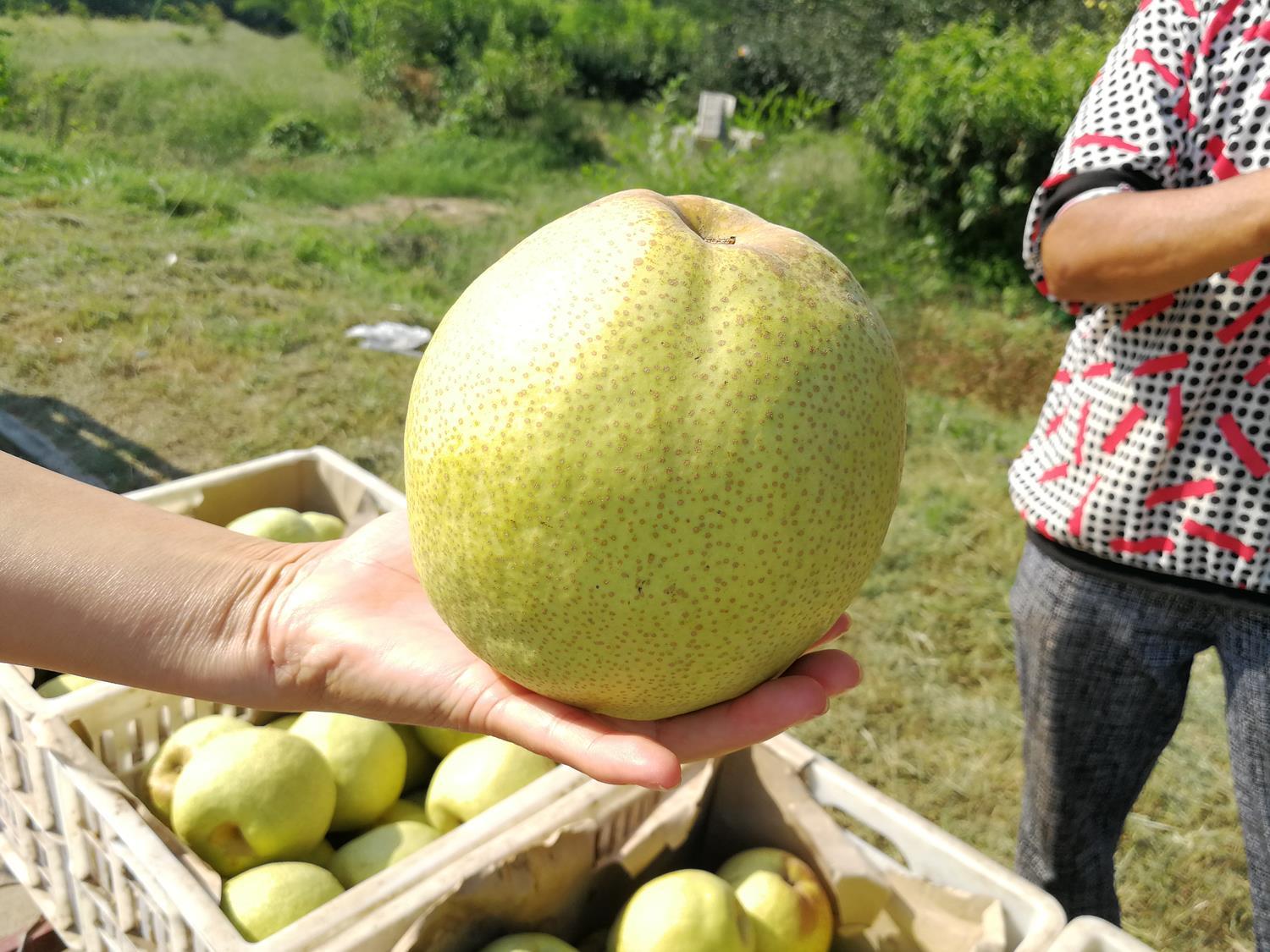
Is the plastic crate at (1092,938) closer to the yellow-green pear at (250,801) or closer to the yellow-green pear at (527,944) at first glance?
the yellow-green pear at (527,944)

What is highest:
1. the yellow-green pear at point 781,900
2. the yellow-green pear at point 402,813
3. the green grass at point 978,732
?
the yellow-green pear at point 781,900

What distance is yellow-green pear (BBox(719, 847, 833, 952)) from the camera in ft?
5.50

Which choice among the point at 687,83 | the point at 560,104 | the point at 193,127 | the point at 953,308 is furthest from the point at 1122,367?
the point at 687,83

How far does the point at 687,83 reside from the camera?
1658 cm

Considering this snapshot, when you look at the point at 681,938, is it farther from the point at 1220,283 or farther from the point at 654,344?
the point at 1220,283

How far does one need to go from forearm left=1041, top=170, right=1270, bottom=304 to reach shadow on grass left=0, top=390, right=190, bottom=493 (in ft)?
12.9

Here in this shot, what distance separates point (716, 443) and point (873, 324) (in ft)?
0.98

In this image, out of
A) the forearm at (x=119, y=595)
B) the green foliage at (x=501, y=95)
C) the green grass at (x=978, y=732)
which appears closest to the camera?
the forearm at (x=119, y=595)

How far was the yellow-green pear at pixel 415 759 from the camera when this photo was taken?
6.80 ft

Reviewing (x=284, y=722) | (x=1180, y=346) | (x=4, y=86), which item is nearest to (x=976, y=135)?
(x=1180, y=346)

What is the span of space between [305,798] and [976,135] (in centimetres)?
746

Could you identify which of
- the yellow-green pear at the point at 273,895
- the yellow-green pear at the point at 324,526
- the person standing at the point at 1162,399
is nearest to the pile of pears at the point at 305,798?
the yellow-green pear at the point at 273,895

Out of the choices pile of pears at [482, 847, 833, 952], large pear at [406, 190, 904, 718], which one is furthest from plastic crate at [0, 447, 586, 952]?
large pear at [406, 190, 904, 718]

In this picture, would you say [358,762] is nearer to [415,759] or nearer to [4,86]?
[415,759]
